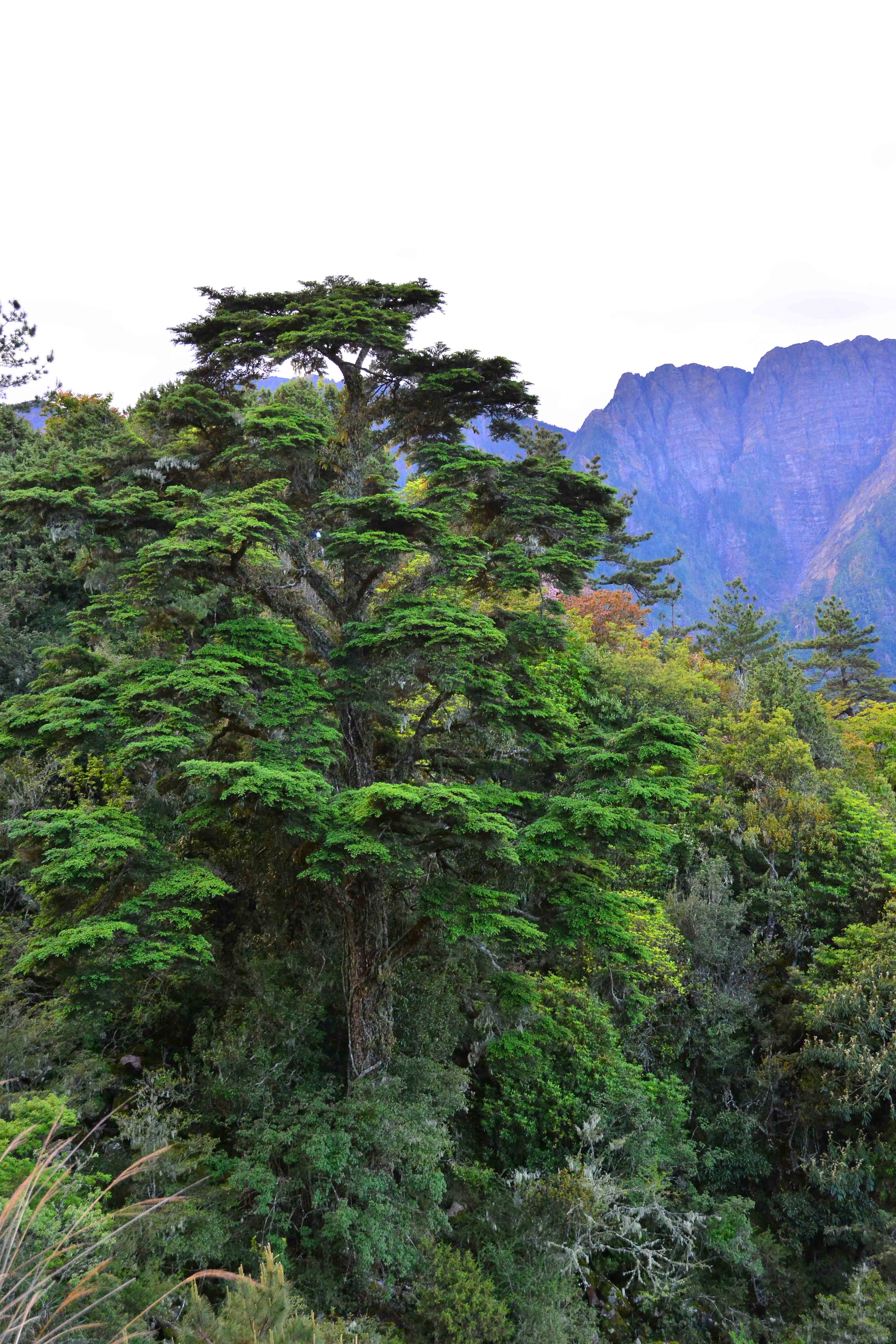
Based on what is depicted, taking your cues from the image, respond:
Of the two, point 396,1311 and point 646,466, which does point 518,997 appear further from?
point 646,466

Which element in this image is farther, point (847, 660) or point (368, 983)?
point (847, 660)

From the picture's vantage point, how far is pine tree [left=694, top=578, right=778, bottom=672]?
1162 inches

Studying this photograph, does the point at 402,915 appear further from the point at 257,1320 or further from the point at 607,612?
the point at 607,612

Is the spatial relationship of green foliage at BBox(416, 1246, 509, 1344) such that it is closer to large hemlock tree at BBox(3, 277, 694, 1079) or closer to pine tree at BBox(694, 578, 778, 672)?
large hemlock tree at BBox(3, 277, 694, 1079)

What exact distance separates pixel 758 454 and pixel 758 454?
0.03 metres

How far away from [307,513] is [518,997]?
7279 mm

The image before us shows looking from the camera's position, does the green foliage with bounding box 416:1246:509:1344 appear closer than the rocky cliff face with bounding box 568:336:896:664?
Yes

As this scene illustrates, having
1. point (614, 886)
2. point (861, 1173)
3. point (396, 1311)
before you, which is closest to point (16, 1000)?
point (396, 1311)

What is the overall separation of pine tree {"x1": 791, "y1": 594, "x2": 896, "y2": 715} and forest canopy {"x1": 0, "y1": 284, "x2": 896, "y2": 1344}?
1996 cm

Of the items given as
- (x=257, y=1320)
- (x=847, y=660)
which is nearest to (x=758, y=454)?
(x=847, y=660)

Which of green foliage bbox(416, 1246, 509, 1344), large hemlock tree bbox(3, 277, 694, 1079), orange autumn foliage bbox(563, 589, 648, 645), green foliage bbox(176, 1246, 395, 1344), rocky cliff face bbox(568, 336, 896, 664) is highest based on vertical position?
rocky cliff face bbox(568, 336, 896, 664)

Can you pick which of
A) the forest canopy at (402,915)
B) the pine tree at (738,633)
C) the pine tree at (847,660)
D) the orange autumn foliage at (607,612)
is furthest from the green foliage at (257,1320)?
the pine tree at (847,660)

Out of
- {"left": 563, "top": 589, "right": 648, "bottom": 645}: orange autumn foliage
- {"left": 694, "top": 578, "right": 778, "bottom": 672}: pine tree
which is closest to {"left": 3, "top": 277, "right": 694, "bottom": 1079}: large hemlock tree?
{"left": 563, "top": 589, "right": 648, "bottom": 645}: orange autumn foliage

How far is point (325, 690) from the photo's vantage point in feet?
29.8
